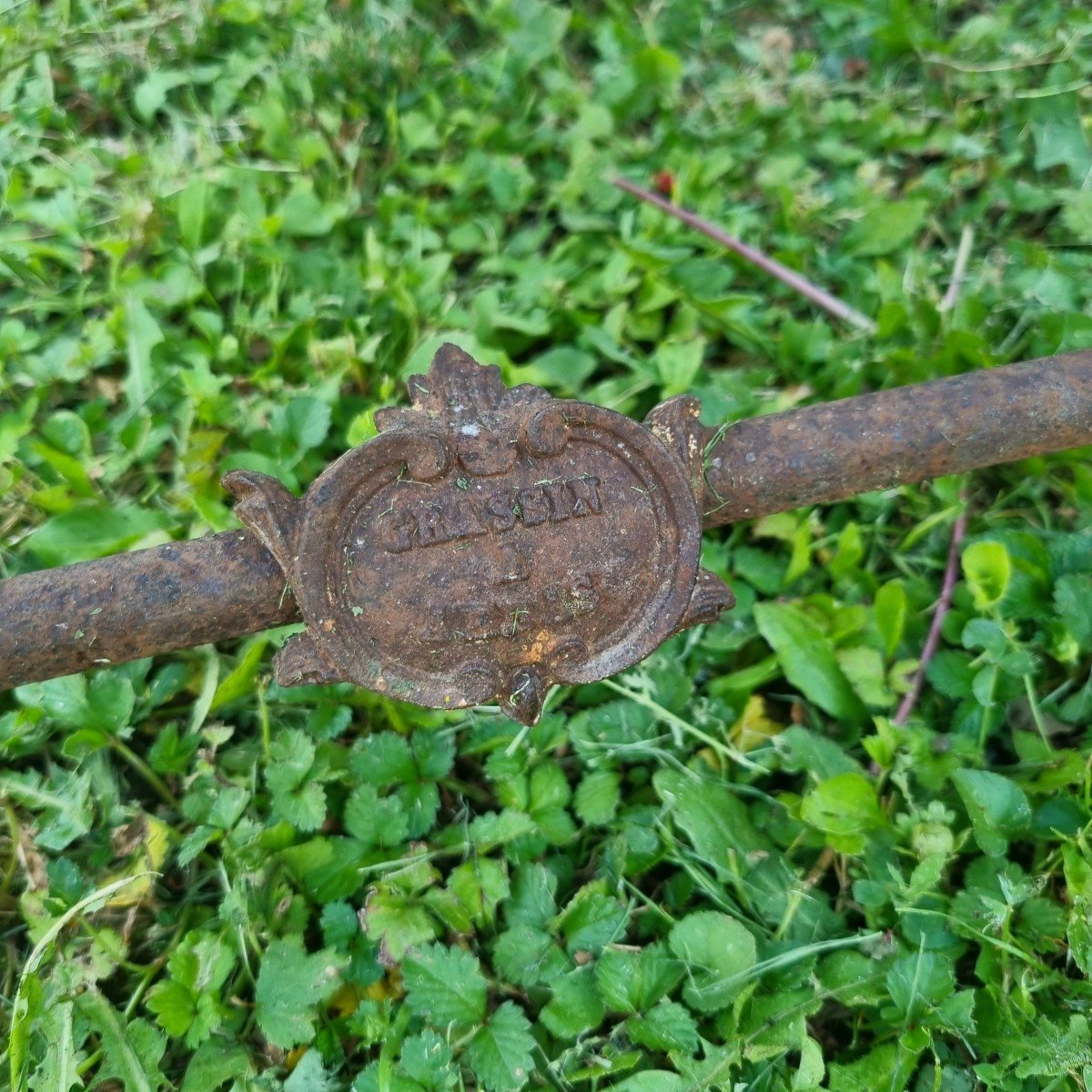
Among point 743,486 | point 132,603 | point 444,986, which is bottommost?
point 444,986

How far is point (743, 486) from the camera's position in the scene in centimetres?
167

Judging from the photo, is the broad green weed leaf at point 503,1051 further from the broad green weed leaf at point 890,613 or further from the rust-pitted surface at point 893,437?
the broad green weed leaf at point 890,613

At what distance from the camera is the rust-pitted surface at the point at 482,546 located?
1.51m

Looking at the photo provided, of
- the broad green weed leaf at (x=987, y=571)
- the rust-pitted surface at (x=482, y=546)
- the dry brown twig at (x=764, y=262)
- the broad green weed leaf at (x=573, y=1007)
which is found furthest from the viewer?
the dry brown twig at (x=764, y=262)

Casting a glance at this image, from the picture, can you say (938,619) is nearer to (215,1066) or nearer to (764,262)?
(764,262)

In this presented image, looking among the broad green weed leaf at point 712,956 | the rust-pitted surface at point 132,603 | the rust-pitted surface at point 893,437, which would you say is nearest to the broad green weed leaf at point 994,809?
the broad green weed leaf at point 712,956

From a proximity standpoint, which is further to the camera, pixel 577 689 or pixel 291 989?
pixel 577 689

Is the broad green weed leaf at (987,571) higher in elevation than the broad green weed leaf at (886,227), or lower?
lower

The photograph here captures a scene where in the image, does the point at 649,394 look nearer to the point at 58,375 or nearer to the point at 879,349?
the point at 879,349

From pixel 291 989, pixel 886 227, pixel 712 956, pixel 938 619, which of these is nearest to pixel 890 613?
pixel 938 619

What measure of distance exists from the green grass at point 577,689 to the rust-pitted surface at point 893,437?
31 centimetres

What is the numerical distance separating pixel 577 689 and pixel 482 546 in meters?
0.56

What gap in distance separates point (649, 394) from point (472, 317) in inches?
19.2

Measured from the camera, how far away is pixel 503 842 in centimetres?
182
